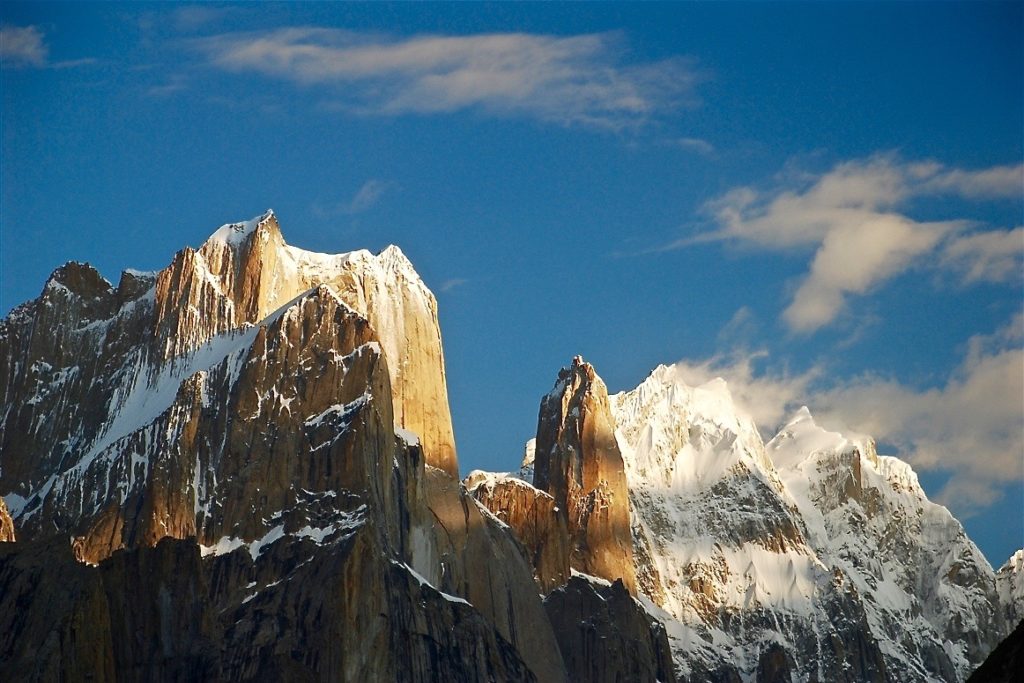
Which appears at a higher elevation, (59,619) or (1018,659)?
(59,619)

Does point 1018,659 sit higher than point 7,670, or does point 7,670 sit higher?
point 7,670

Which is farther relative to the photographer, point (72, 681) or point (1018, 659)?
point (72, 681)

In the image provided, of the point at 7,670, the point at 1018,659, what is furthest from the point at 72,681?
the point at 1018,659

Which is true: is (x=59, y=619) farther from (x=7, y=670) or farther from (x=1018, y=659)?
(x=1018, y=659)

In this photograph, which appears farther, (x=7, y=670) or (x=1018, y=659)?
(x=7, y=670)

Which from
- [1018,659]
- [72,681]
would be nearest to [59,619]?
[72,681]

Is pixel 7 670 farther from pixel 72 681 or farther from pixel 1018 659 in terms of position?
pixel 1018 659
